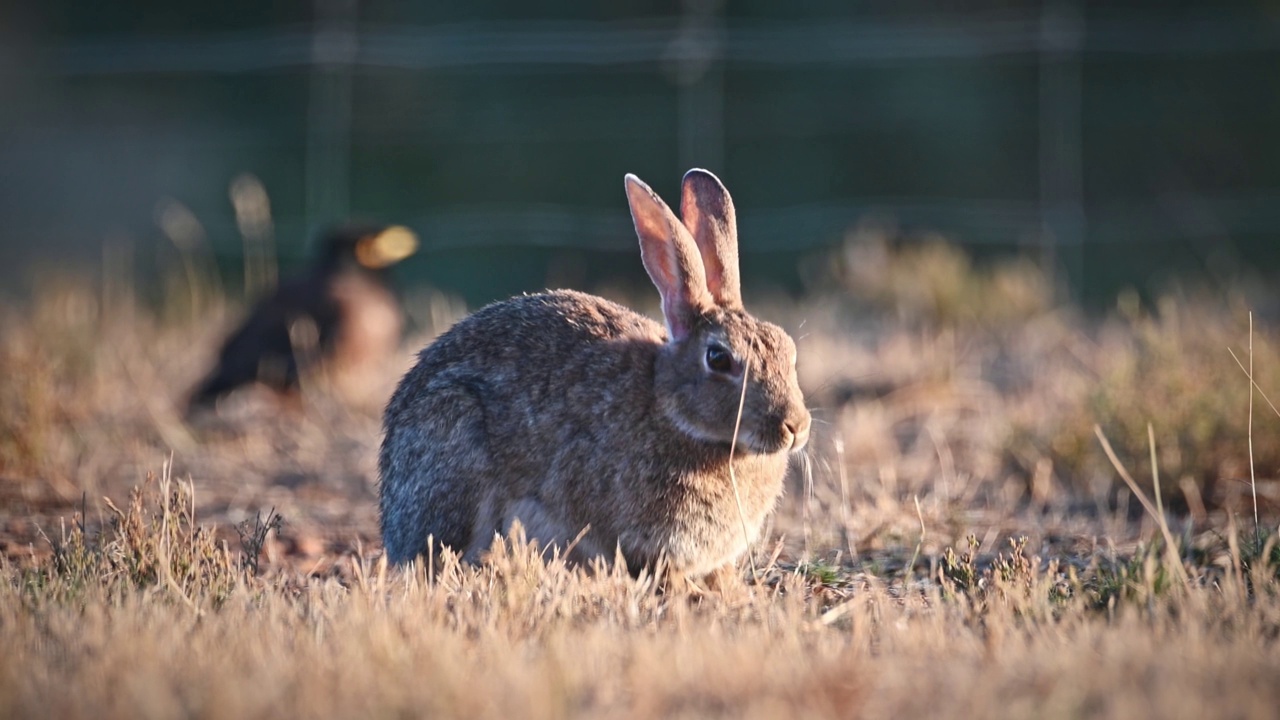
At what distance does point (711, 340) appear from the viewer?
399 cm

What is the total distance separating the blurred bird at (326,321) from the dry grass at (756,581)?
47 centimetres

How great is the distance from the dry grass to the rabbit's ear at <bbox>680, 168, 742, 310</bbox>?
506 mm

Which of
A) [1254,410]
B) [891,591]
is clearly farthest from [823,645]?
[1254,410]

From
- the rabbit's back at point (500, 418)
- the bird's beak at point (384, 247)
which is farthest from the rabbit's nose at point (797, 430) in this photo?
the bird's beak at point (384, 247)

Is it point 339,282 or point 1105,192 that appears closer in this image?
point 339,282

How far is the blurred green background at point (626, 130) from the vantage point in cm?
1298

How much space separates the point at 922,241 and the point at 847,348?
423cm

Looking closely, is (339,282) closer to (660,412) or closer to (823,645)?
(660,412)

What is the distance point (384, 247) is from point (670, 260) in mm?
4627

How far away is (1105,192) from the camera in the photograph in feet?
46.1

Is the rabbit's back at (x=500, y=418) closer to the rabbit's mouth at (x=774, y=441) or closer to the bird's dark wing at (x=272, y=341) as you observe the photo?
the rabbit's mouth at (x=774, y=441)

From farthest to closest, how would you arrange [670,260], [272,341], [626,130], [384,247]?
[626,130]
[384,247]
[272,341]
[670,260]

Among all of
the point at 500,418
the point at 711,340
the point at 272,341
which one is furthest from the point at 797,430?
the point at 272,341

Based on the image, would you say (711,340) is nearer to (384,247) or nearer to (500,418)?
(500,418)
